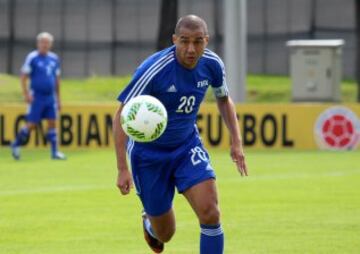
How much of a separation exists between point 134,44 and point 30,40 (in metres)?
3.29

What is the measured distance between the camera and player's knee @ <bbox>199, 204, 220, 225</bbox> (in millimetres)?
9812

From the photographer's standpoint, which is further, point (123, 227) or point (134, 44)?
point (134, 44)

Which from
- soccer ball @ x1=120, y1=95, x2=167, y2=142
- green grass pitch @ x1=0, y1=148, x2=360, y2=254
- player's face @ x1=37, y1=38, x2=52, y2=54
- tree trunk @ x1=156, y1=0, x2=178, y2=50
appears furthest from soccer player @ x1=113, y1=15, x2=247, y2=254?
tree trunk @ x1=156, y1=0, x2=178, y2=50

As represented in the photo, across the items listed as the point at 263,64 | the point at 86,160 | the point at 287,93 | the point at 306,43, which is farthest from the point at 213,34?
the point at 86,160

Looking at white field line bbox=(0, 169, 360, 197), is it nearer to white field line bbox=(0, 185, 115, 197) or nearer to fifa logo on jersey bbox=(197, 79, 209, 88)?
white field line bbox=(0, 185, 115, 197)

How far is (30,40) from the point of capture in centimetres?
3984

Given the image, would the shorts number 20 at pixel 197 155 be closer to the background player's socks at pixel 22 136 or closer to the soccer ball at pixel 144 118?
the soccer ball at pixel 144 118

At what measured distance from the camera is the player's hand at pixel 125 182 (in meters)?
9.70

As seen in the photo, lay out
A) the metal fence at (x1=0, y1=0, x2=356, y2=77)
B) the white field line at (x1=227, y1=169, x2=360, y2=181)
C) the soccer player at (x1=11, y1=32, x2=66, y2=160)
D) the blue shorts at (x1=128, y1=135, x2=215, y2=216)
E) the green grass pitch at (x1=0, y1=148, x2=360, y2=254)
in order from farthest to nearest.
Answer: the metal fence at (x1=0, y1=0, x2=356, y2=77) < the soccer player at (x1=11, y1=32, x2=66, y2=160) < the white field line at (x1=227, y1=169, x2=360, y2=181) < the green grass pitch at (x1=0, y1=148, x2=360, y2=254) < the blue shorts at (x1=128, y1=135, x2=215, y2=216)

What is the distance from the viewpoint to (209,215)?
32.2 ft

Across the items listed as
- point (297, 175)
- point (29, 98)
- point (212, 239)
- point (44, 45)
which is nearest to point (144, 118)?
point (212, 239)

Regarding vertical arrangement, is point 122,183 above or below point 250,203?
above

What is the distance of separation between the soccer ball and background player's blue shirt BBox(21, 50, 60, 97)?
1293 cm

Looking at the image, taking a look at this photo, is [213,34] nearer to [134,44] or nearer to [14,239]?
[134,44]
